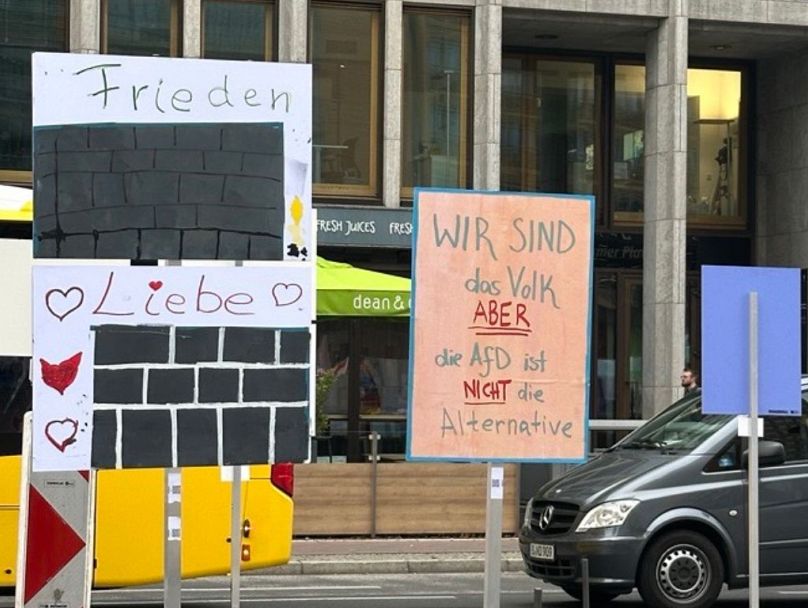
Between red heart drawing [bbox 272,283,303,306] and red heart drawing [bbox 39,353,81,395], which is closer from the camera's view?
red heart drawing [bbox 39,353,81,395]

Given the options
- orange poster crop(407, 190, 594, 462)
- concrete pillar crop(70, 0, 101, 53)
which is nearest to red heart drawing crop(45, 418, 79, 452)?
orange poster crop(407, 190, 594, 462)

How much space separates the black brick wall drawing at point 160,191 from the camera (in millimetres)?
7816

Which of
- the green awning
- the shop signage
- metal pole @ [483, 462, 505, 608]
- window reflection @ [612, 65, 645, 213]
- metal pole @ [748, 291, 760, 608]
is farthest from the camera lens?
window reflection @ [612, 65, 645, 213]

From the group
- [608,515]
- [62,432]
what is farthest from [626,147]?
[62,432]

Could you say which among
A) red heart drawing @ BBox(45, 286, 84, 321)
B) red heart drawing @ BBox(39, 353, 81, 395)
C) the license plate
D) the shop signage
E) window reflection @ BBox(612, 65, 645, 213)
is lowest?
the license plate

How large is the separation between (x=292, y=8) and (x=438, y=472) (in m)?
9.28

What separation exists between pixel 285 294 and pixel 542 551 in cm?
657

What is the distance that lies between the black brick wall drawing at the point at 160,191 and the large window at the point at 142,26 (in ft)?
61.8

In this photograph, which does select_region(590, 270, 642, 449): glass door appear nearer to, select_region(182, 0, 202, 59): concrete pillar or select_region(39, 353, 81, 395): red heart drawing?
select_region(182, 0, 202, 59): concrete pillar

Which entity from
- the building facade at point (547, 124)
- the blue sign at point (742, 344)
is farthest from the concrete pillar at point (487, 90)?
the blue sign at point (742, 344)

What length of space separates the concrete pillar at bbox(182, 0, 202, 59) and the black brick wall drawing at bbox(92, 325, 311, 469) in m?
18.8

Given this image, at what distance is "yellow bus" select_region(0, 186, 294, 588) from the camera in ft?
43.7

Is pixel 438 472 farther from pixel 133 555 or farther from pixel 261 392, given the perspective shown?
pixel 261 392

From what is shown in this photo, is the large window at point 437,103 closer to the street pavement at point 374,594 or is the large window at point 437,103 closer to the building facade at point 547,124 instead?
the building facade at point 547,124
